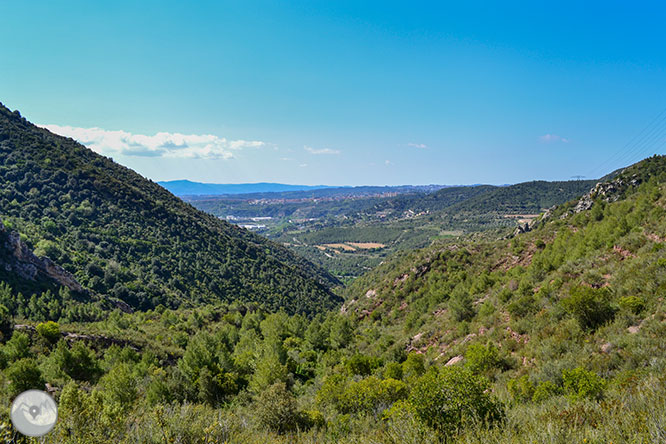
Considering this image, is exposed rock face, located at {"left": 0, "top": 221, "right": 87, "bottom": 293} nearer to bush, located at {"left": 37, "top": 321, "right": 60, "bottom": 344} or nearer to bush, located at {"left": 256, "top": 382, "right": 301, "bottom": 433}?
bush, located at {"left": 37, "top": 321, "right": 60, "bottom": 344}

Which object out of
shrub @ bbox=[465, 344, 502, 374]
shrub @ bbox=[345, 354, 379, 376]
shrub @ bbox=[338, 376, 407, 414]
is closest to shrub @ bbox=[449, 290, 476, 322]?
shrub @ bbox=[345, 354, 379, 376]

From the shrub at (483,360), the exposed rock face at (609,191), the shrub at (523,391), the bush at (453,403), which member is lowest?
the shrub at (483,360)

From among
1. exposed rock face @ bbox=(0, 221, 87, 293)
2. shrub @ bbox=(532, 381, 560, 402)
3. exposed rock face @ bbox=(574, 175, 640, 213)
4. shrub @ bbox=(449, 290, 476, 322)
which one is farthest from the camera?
exposed rock face @ bbox=(574, 175, 640, 213)

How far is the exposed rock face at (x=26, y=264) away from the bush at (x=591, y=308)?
193 feet

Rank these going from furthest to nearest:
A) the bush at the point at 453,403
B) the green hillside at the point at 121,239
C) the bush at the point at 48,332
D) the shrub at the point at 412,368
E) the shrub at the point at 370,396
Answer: the green hillside at the point at 121,239 → the bush at the point at 48,332 → the shrub at the point at 412,368 → the shrub at the point at 370,396 → the bush at the point at 453,403

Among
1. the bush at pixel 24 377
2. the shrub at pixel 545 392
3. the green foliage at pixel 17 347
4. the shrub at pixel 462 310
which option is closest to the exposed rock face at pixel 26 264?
the green foliage at pixel 17 347

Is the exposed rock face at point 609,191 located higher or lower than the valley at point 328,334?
higher

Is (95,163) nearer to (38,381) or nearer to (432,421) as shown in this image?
(38,381)

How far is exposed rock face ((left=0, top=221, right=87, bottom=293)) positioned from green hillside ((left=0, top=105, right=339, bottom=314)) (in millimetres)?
5942

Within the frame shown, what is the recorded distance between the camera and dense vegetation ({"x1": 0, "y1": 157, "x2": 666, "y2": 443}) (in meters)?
8.23

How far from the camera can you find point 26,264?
4175 centimetres

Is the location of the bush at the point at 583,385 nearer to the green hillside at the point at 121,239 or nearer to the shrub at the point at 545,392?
the shrub at the point at 545,392

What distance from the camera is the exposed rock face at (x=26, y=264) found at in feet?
132

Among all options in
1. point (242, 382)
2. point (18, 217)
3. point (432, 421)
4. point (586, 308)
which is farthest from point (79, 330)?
point (18, 217)
